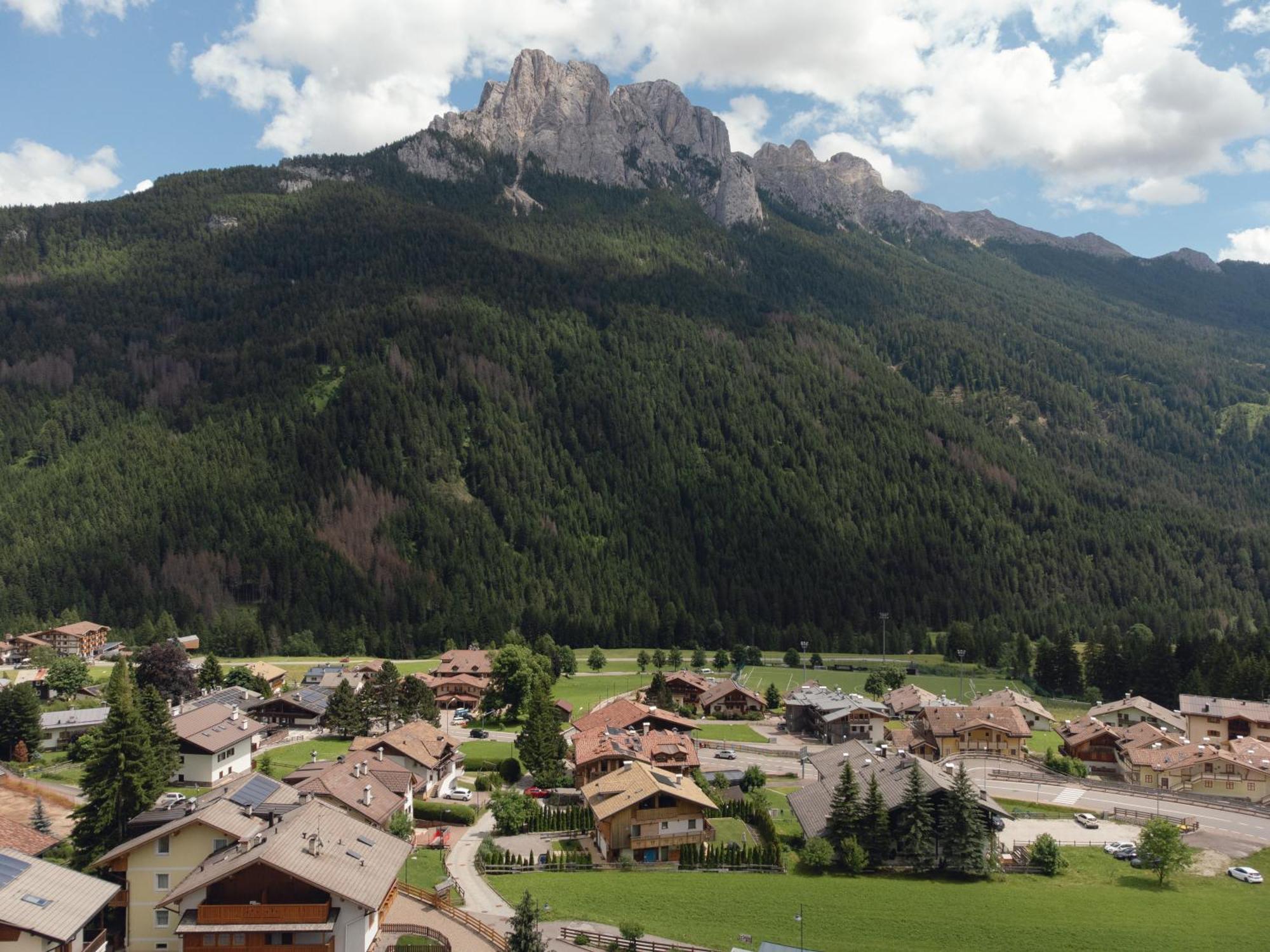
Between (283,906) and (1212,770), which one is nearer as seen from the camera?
(283,906)

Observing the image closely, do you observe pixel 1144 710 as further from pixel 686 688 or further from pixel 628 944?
pixel 628 944

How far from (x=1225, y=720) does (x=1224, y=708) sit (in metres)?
2.35

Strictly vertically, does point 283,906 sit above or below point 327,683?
above

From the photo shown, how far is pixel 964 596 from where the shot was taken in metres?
198

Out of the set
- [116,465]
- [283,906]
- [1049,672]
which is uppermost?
[116,465]

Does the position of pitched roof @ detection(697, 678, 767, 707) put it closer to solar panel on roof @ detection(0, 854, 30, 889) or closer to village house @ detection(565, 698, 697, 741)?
village house @ detection(565, 698, 697, 741)

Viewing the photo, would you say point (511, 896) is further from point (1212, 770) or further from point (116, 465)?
point (116, 465)

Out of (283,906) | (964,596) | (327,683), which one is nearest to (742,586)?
(964,596)

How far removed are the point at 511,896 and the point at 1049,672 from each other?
348 feet

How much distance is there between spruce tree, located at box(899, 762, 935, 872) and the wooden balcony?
114 feet

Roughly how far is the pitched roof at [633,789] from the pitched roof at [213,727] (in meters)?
28.4

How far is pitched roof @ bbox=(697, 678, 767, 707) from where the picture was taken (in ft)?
375

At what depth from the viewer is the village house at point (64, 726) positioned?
81.9m

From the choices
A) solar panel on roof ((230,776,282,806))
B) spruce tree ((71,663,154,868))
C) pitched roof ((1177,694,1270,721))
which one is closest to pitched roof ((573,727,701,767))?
solar panel on roof ((230,776,282,806))
